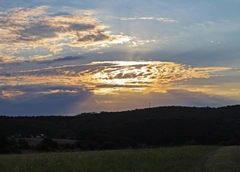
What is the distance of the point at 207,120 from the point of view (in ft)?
359

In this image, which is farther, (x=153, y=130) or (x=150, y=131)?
(x=153, y=130)

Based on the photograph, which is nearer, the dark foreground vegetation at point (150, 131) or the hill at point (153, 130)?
the dark foreground vegetation at point (150, 131)

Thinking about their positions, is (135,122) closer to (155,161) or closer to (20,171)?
(155,161)

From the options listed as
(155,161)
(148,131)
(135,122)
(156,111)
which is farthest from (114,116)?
(155,161)

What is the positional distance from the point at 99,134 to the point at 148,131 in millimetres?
17106

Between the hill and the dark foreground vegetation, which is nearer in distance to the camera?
the dark foreground vegetation

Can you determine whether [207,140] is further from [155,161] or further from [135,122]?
[155,161]

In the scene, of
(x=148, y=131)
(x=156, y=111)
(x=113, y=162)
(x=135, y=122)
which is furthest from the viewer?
(x=156, y=111)

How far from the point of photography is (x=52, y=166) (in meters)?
27.0

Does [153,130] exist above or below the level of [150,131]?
above

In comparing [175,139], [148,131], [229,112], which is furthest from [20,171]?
[229,112]

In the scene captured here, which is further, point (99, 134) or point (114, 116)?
point (114, 116)

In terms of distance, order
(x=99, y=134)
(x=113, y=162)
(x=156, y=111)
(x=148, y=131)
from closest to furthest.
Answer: (x=113, y=162) → (x=99, y=134) → (x=148, y=131) → (x=156, y=111)

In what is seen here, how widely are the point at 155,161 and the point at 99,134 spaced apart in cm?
6082
